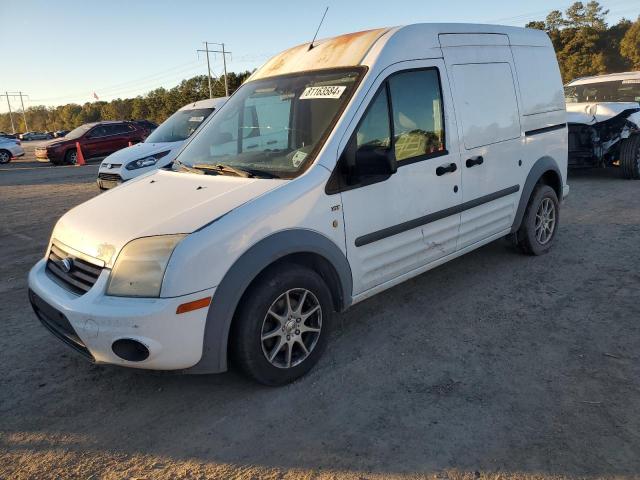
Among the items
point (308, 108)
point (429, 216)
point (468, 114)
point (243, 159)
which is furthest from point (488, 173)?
point (243, 159)

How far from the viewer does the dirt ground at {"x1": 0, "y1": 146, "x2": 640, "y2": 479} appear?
2449 mm

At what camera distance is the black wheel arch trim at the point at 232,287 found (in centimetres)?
271

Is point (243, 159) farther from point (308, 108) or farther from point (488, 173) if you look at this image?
point (488, 173)

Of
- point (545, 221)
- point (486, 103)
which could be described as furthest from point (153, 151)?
point (545, 221)

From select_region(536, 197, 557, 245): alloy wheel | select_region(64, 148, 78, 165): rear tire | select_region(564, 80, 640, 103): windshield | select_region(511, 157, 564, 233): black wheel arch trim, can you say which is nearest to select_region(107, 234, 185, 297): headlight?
select_region(511, 157, 564, 233): black wheel arch trim

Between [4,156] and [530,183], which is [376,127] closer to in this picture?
[530,183]

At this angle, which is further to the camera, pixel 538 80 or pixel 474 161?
pixel 538 80

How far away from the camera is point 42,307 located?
122 inches

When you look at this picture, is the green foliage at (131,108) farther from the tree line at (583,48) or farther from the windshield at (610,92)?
the windshield at (610,92)

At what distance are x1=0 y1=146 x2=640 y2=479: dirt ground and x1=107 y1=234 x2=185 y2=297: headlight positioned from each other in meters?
0.76

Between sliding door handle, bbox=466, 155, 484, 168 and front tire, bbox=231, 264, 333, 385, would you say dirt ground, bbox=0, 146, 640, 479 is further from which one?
sliding door handle, bbox=466, 155, 484, 168

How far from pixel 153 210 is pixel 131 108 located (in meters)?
103

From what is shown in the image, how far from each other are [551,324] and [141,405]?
9.48 feet

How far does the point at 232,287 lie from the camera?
273cm
